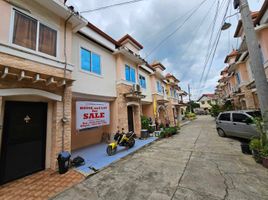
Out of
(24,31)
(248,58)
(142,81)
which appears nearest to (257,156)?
(24,31)

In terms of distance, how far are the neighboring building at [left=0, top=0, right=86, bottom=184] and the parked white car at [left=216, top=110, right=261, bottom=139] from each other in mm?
9668

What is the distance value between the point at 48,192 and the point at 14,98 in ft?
11.2

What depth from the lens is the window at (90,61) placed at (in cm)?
744

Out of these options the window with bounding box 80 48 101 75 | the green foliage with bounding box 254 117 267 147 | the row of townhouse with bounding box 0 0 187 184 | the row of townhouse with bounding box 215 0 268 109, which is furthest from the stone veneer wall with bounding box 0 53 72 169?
the row of townhouse with bounding box 215 0 268 109

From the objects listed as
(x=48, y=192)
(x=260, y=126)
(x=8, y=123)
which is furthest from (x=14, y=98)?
(x=260, y=126)

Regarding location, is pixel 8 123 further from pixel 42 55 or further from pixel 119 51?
pixel 119 51

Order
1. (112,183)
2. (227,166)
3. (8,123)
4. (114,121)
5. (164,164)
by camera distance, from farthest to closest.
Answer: (114,121) → (164,164) → (227,166) → (8,123) → (112,183)

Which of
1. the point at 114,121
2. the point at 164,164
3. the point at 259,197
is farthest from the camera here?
the point at 114,121

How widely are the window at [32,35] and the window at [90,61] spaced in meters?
A: 1.84

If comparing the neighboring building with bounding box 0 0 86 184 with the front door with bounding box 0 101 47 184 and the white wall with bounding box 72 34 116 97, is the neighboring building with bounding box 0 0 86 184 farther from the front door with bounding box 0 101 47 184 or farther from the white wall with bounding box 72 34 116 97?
the white wall with bounding box 72 34 116 97

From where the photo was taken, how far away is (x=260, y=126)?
16.9 ft

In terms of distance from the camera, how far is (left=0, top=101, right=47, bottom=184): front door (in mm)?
4305

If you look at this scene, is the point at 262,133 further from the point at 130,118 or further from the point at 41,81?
the point at 41,81

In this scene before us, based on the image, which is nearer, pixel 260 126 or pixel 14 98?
pixel 14 98
